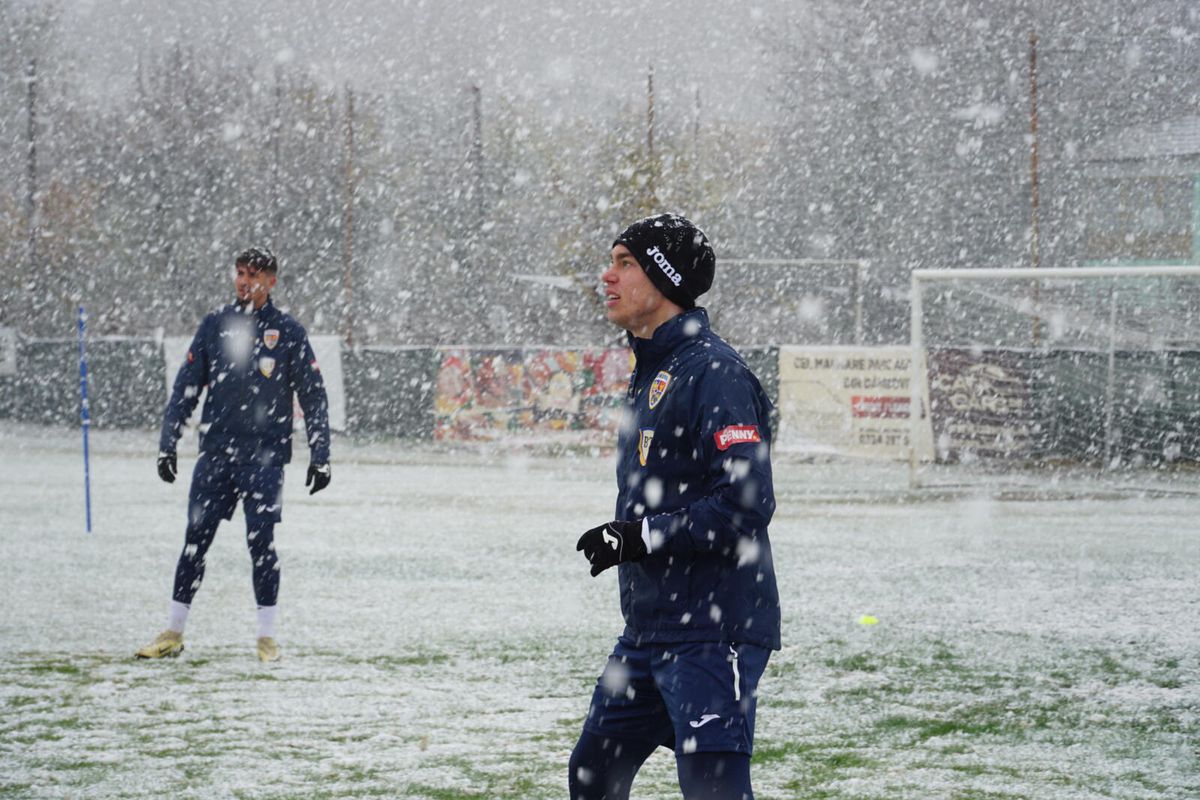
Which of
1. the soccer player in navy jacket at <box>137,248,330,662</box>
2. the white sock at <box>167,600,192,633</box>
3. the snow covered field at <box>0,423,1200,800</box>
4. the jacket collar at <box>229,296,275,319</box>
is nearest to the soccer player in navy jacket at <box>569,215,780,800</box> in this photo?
the snow covered field at <box>0,423,1200,800</box>

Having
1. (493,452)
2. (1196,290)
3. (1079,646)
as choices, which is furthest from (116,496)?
(1196,290)

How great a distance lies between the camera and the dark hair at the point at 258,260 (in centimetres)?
716

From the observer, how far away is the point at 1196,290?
18.9 metres

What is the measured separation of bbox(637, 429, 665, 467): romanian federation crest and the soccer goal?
1487 centimetres

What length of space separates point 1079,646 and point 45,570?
685 centimetres

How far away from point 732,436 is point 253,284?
434cm

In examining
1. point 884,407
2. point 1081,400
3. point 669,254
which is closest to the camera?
point 669,254

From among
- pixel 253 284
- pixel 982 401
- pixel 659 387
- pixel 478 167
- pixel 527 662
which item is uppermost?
pixel 478 167

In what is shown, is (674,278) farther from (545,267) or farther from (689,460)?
(545,267)

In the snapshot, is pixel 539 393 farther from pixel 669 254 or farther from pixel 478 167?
pixel 478 167

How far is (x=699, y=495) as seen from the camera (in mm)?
3510

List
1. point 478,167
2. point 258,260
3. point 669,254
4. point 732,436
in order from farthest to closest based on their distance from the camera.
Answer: point 478,167 → point 258,260 → point 669,254 → point 732,436

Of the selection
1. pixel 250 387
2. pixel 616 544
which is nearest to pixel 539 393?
pixel 250 387

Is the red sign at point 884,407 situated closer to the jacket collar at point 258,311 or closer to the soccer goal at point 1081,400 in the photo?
the soccer goal at point 1081,400
